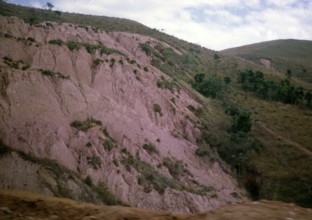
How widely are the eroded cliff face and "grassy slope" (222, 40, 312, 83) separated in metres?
67.0

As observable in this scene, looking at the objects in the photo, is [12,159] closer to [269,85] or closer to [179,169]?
[179,169]

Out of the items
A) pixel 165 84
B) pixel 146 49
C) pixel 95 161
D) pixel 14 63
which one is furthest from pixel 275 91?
pixel 14 63

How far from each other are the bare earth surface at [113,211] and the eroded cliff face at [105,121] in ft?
30.2

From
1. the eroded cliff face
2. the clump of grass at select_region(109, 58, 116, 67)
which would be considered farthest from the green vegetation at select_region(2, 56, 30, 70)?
the clump of grass at select_region(109, 58, 116, 67)

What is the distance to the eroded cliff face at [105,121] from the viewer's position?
2169cm

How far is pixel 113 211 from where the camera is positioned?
8.09 metres

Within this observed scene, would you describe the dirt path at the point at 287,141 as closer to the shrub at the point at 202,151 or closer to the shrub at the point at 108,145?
the shrub at the point at 202,151

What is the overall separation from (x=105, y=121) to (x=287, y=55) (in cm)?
10754

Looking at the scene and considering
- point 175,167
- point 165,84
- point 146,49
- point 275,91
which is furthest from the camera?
point 275,91

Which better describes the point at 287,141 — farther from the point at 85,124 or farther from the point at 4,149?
the point at 4,149

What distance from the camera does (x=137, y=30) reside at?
75.8 meters

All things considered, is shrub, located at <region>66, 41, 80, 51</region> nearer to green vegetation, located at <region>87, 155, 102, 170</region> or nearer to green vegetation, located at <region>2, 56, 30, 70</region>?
green vegetation, located at <region>2, 56, 30, 70</region>

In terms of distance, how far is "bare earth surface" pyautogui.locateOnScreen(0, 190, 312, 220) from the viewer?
7391mm

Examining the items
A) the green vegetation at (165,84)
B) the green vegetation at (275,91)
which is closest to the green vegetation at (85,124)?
the green vegetation at (165,84)
